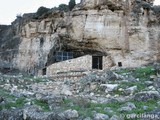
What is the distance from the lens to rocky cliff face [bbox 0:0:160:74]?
102 feet

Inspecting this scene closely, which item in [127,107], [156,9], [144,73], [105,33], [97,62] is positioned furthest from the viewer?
[156,9]

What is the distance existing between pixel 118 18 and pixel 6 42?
10.8m

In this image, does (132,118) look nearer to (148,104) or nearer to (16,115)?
(148,104)

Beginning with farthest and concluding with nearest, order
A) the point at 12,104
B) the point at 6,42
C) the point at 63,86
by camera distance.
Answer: the point at 6,42 < the point at 63,86 < the point at 12,104

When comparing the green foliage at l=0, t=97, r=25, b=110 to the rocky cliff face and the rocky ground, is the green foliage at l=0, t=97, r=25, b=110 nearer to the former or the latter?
the rocky ground

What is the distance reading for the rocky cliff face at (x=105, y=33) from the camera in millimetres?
31094

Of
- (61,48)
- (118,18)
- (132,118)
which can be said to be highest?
(118,18)

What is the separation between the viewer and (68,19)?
32.0 metres

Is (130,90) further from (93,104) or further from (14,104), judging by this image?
(14,104)

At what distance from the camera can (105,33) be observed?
102ft

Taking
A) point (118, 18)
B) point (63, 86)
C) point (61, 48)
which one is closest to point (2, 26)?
point (61, 48)

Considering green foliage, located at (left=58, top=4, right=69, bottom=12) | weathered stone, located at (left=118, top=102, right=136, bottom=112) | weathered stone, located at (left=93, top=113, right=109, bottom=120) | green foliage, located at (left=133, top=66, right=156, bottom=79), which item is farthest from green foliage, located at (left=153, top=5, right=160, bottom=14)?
weathered stone, located at (left=93, top=113, right=109, bottom=120)

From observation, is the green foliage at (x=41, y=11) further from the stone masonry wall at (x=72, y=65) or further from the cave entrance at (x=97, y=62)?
the cave entrance at (x=97, y=62)

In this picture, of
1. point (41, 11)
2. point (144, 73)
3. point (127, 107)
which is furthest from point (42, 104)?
point (41, 11)
